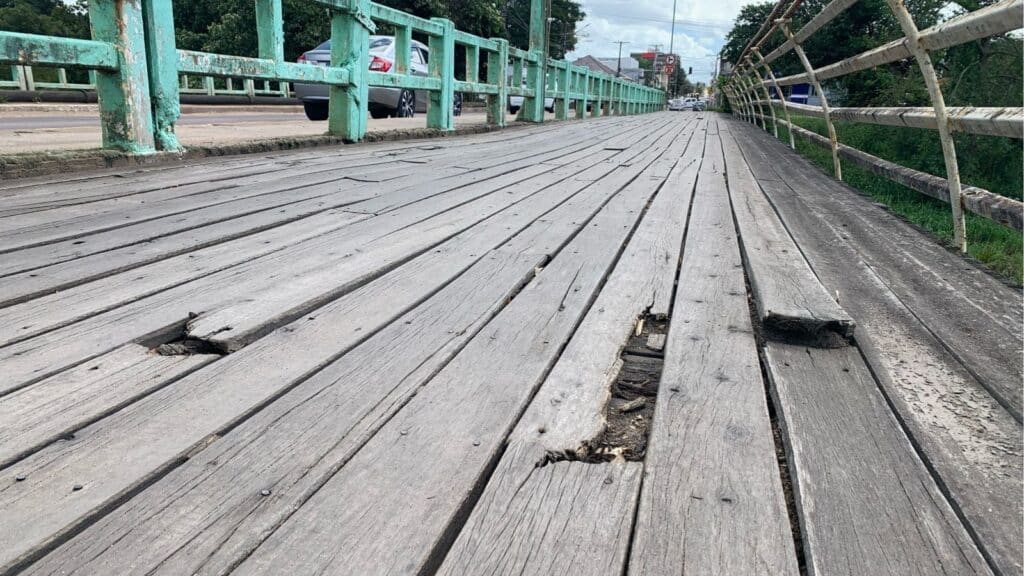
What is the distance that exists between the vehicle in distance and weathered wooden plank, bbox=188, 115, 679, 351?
659 centimetres

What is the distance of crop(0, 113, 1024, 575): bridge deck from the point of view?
2.77 feet

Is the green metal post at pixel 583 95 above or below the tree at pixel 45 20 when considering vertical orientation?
below

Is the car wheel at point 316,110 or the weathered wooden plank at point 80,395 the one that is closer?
the weathered wooden plank at point 80,395

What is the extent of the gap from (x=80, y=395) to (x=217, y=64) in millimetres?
3528

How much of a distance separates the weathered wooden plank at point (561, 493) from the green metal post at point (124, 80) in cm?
311

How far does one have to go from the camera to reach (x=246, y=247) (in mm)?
2125

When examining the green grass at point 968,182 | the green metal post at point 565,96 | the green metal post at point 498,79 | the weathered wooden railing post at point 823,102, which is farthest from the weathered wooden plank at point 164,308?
the green metal post at point 565,96

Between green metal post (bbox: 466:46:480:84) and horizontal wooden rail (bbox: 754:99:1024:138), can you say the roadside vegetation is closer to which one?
horizontal wooden rail (bbox: 754:99:1024:138)

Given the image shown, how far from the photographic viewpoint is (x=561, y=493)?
0.95 metres

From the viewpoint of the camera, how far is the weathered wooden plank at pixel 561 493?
0.82 metres

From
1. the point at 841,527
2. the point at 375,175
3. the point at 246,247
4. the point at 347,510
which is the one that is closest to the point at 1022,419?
the point at 841,527

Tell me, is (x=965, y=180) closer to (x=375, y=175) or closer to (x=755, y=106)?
(x=375, y=175)

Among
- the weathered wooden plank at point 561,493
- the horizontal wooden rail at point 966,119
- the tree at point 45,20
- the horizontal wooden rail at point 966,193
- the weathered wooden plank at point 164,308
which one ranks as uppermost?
the tree at point 45,20

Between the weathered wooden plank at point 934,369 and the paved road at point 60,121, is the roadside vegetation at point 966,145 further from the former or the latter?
the paved road at point 60,121
